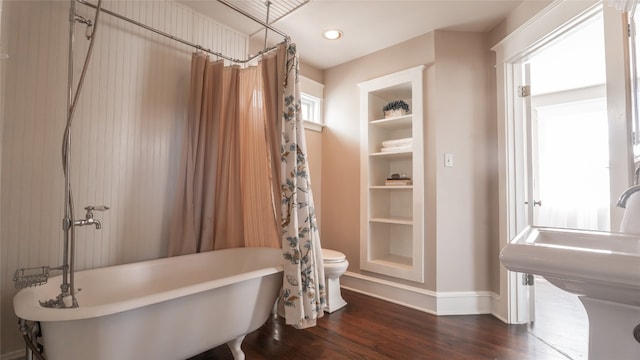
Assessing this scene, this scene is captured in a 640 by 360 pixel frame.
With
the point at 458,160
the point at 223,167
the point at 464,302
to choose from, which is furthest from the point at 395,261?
the point at 223,167

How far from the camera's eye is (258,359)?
165 centimetres

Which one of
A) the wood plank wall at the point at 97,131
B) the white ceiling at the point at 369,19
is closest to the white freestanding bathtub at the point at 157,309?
the wood plank wall at the point at 97,131

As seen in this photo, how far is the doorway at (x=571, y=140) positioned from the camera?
2.83 metres

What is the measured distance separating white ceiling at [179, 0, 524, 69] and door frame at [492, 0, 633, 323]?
12.9 inches

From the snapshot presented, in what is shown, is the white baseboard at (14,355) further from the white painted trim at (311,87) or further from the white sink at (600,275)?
the white painted trim at (311,87)

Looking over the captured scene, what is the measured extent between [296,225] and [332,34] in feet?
6.04

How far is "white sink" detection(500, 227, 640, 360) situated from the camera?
2.02 ft

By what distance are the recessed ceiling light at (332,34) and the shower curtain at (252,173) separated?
86 cm

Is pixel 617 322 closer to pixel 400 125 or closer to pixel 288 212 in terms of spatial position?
pixel 288 212

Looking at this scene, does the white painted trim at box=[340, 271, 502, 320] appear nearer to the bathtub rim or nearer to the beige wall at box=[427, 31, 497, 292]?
the beige wall at box=[427, 31, 497, 292]

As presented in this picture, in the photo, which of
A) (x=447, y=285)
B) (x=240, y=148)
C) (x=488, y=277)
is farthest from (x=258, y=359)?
(x=488, y=277)

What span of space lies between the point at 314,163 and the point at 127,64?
6.27 ft

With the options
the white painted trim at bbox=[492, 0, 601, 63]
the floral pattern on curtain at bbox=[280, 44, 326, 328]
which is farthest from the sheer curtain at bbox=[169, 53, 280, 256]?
the white painted trim at bbox=[492, 0, 601, 63]

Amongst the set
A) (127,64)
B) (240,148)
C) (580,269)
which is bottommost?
(580,269)
